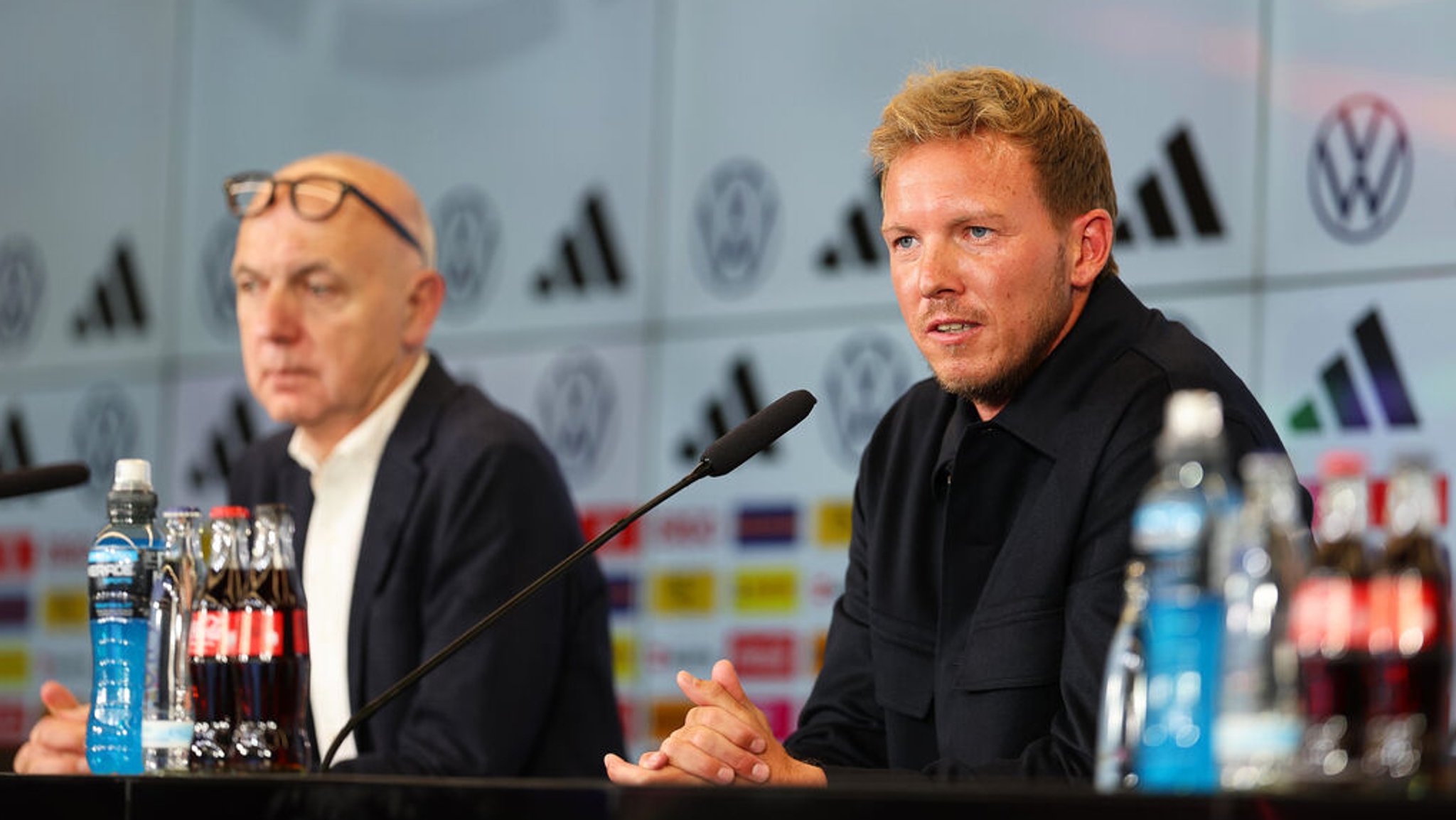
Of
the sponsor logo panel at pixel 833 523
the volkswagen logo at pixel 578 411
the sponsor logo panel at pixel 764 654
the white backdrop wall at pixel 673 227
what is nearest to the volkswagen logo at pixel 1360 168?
the white backdrop wall at pixel 673 227

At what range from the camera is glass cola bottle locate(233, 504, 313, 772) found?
2.03 metres

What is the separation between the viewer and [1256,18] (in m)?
3.60

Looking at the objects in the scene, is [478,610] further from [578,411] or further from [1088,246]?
[578,411]

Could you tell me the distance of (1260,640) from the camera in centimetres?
125

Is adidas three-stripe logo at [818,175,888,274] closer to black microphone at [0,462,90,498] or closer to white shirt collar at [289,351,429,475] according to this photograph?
white shirt collar at [289,351,429,475]

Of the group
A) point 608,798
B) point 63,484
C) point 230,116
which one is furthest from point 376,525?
point 230,116

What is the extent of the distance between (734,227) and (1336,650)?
10.2 ft

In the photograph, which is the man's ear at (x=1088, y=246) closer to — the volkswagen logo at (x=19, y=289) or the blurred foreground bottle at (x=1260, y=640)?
the blurred foreground bottle at (x=1260, y=640)

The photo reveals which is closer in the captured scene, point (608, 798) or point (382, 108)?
point (608, 798)

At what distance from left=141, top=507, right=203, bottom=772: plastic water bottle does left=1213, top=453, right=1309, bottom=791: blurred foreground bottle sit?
1123 millimetres

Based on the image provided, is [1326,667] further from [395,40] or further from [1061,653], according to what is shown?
[395,40]

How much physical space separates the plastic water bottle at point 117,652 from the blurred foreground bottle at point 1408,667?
3.96ft

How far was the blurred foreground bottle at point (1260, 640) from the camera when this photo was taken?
47.6 inches

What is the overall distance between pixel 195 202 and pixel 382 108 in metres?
0.59
